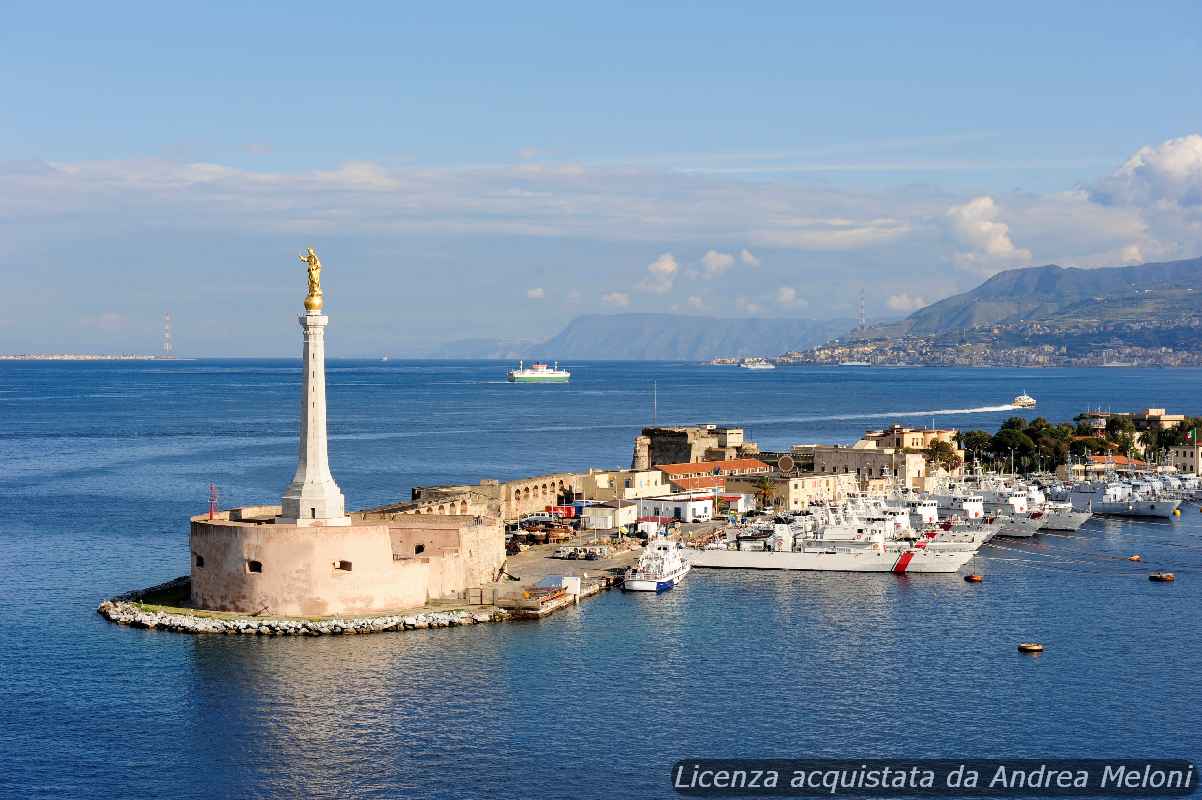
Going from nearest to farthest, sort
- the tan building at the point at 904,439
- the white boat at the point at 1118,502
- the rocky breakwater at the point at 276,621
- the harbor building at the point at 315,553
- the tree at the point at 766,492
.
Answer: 1. the rocky breakwater at the point at 276,621
2. the harbor building at the point at 315,553
3. the tree at the point at 766,492
4. the white boat at the point at 1118,502
5. the tan building at the point at 904,439

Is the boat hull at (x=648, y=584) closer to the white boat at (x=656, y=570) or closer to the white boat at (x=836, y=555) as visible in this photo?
the white boat at (x=656, y=570)

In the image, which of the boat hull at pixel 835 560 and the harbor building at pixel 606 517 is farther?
the harbor building at pixel 606 517

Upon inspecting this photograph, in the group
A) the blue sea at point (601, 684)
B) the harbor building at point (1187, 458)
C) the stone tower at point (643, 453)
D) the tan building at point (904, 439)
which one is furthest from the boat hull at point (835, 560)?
the harbor building at point (1187, 458)

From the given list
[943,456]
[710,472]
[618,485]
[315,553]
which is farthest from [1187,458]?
[315,553]

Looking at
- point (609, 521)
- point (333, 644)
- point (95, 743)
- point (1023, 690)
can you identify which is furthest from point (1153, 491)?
point (95, 743)

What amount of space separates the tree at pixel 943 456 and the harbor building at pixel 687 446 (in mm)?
11545

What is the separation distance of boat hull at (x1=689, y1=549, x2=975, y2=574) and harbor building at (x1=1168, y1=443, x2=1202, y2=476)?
46381 mm

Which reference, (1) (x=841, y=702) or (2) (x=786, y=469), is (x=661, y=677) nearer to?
(1) (x=841, y=702)

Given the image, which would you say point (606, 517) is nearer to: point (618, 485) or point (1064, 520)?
point (618, 485)

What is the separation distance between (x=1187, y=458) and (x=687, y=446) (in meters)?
37.2

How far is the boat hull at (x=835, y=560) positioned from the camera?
57.6 metres

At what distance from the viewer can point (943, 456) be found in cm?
9112

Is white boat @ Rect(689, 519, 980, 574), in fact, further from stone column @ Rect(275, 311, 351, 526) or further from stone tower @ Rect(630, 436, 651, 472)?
stone tower @ Rect(630, 436, 651, 472)

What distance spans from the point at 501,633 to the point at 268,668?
728 cm
